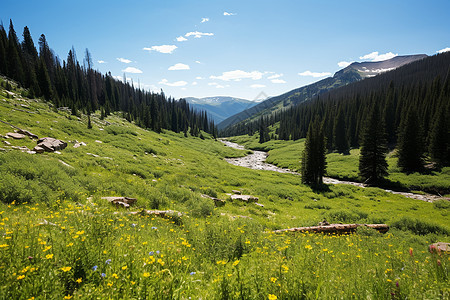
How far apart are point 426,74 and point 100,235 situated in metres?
210

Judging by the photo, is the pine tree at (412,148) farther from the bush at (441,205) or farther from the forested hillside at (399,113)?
the bush at (441,205)

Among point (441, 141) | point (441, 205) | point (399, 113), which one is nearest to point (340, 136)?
point (399, 113)

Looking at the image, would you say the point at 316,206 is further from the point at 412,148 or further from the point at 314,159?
the point at 412,148

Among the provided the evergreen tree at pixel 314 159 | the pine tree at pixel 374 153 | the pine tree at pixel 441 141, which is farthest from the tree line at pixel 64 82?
the pine tree at pixel 441 141

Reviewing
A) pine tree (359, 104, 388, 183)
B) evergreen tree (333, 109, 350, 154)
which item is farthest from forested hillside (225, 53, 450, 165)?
pine tree (359, 104, 388, 183)

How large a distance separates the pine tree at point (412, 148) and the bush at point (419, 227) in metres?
39.7

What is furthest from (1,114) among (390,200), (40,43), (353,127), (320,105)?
(320,105)

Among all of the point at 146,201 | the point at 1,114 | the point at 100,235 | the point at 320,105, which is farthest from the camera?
the point at 320,105

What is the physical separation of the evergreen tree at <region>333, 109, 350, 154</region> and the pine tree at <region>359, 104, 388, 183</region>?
37.9 meters

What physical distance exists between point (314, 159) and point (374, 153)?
48.6 feet

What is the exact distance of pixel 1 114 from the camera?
22484 mm

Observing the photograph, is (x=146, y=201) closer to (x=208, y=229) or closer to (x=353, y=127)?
(x=208, y=229)

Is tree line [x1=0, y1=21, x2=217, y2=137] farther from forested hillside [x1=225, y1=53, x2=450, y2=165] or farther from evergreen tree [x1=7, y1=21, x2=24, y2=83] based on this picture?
forested hillside [x1=225, y1=53, x2=450, y2=165]

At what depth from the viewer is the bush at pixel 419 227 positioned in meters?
13.7
